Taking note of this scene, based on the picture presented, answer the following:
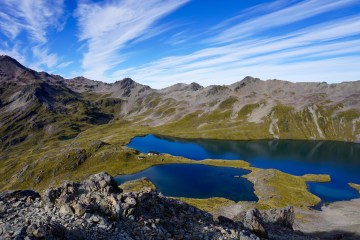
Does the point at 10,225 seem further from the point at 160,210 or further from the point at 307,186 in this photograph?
the point at 307,186

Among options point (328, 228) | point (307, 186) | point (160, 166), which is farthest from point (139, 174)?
point (328, 228)

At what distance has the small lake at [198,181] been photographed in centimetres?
12581

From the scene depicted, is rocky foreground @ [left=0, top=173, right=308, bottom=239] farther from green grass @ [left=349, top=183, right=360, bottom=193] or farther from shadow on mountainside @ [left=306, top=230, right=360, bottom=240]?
green grass @ [left=349, top=183, right=360, bottom=193]

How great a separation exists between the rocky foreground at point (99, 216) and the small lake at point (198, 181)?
8110cm

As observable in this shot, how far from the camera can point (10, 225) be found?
29.0 m

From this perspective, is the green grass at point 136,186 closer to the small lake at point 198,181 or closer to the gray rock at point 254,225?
the small lake at point 198,181

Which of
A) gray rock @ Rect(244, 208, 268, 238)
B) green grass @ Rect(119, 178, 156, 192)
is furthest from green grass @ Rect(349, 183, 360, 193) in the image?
gray rock @ Rect(244, 208, 268, 238)

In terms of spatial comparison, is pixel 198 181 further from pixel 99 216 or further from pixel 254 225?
pixel 99 216

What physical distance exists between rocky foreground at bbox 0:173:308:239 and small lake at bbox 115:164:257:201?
8110cm

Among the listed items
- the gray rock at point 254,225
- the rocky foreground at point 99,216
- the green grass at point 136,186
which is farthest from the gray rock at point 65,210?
the green grass at point 136,186

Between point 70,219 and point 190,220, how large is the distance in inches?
639

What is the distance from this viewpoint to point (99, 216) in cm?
3412

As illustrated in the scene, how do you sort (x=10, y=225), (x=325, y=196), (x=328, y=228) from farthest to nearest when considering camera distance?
(x=325, y=196) < (x=328, y=228) < (x=10, y=225)

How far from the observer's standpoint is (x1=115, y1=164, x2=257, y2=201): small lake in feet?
413
